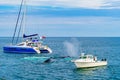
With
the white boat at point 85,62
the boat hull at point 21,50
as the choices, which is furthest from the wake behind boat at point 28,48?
the white boat at point 85,62

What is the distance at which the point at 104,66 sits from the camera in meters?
85.4

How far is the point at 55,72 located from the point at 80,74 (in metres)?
5.61

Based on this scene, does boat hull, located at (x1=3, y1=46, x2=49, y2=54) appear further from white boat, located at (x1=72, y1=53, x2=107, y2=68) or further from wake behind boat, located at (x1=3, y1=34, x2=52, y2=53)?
white boat, located at (x1=72, y1=53, x2=107, y2=68)

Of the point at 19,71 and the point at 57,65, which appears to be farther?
the point at 57,65

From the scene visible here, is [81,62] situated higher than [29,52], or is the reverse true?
[81,62]

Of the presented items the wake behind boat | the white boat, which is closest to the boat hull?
the wake behind boat

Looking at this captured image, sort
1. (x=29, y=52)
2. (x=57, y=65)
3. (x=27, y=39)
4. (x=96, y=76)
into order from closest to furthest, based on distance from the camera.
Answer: (x=96, y=76) < (x=57, y=65) < (x=29, y=52) < (x=27, y=39)

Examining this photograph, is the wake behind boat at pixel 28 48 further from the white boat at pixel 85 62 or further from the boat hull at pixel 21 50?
the white boat at pixel 85 62

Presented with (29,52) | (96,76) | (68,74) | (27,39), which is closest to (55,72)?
(68,74)

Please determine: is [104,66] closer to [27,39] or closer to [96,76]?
[96,76]

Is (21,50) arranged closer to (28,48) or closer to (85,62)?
(28,48)

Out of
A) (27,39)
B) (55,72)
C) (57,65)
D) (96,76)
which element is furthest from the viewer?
(27,39)

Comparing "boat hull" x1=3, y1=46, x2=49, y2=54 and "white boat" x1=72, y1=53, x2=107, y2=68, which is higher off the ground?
"white boat" x1=72, y1=53, x2=107, y2=68

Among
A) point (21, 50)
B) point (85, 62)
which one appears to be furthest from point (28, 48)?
point (85, 62)
